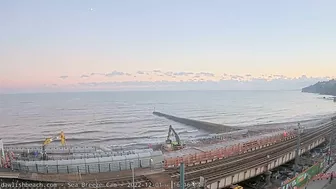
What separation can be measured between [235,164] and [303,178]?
6988mm

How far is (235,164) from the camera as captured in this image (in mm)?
30625

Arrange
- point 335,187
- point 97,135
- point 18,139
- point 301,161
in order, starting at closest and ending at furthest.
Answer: point 335,187 < point 301,161 < point 18,139 < point 97,135

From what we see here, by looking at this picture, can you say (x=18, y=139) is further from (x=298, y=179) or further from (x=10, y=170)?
(x=298, y=179)

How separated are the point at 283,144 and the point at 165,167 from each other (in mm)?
23021

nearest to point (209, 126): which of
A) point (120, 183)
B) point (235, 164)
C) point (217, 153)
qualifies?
point (217, 153)

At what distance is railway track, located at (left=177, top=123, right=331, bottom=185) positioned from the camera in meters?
26.8

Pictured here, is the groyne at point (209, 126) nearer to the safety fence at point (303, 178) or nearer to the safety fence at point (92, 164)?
the safety fence at point (303, 178)

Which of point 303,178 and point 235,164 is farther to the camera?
point 235,164

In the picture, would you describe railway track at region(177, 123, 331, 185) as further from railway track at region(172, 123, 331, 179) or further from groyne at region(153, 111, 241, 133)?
groyne at region(153, 111, 241, 133)

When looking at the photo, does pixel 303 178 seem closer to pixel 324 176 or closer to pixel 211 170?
pixel 324 176

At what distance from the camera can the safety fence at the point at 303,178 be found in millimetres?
23734

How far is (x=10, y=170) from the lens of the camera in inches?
1029

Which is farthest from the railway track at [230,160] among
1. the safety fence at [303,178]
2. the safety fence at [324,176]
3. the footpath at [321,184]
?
the footpath at [321,184]

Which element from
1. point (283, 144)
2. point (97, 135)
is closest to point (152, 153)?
point (283, 144)
